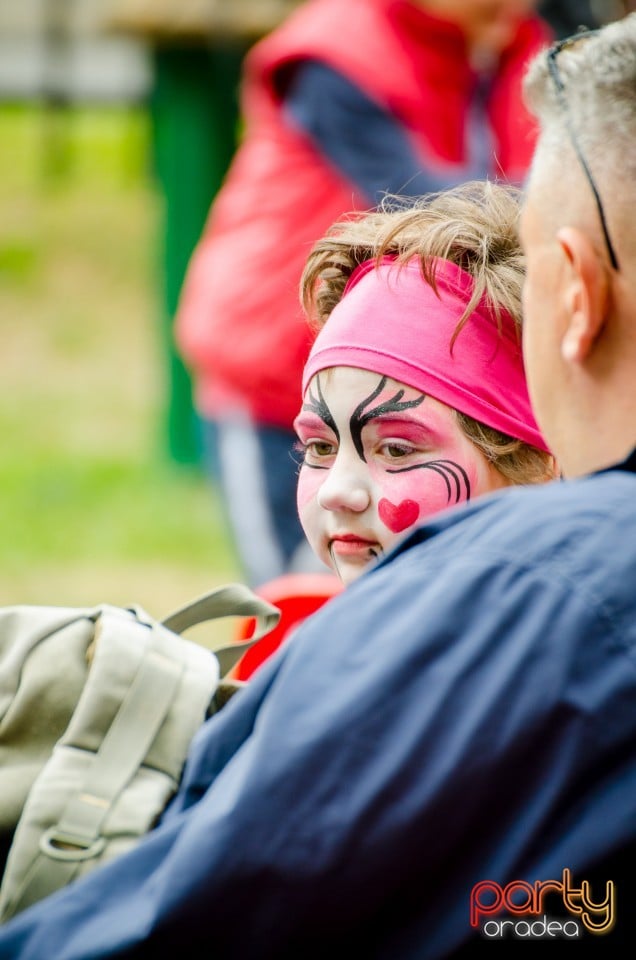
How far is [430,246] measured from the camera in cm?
206

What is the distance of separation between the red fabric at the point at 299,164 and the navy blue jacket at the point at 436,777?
95.1 inches

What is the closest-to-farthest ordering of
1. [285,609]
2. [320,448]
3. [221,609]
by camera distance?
[221,609] → [320,448] → [285,609]

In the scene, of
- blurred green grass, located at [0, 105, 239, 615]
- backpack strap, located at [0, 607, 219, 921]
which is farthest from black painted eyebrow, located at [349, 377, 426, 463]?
blurred green grass, located at [0, 105, 239, 615]

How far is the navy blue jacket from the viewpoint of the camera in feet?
4.22

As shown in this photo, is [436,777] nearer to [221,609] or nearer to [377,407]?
[221,609]

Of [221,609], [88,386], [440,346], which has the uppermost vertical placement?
[440,346]

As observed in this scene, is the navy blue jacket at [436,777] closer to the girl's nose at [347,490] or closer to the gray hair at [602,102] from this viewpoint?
the gray hair at [602,102]

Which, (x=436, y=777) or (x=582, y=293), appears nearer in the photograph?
(x=436, y=777)

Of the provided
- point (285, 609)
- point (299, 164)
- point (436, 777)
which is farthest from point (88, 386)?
point (436, 777)

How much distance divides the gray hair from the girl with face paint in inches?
17.0

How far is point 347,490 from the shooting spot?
203cm

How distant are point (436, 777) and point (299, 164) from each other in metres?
2.88

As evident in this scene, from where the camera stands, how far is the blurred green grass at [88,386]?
702 centimetres

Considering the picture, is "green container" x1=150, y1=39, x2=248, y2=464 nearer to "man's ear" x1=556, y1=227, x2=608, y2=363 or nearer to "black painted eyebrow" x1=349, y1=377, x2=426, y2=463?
"black painted eyebrow" x1=349, y1=377, x2=426, y2=463
